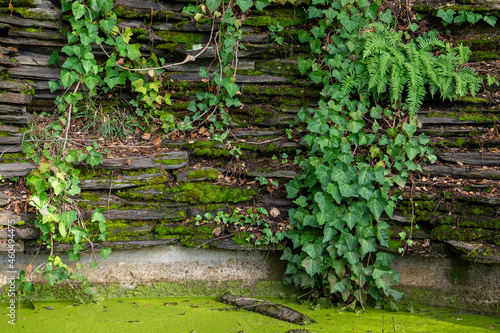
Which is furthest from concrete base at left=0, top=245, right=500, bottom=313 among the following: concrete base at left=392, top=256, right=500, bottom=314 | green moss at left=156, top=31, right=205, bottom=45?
green moss at left=156, top=31, right=205, bottom=45

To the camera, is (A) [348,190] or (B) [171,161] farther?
(B) [171,161]

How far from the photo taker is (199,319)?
320 cm

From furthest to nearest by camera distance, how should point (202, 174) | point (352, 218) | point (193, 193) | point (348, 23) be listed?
point (348, 23) → point (202, 174) → point (193, 193) → point (352, 218)

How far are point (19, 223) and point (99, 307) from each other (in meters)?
1.11

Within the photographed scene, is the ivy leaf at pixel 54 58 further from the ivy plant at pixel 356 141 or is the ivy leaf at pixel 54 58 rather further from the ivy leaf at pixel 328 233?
the ivy leaf at pixel 328 233

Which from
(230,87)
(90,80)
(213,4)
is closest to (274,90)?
(230,87)

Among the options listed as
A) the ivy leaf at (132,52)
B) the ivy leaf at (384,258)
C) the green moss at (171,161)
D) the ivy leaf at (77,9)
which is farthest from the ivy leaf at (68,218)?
the ivy leaf at (384,258)

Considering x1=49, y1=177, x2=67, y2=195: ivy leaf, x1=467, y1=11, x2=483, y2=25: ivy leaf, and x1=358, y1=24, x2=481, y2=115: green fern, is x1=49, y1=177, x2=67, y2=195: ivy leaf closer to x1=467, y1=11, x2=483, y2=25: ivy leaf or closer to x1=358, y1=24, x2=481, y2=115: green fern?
x1=358, y1=24, x2=481, y2=115: green fern

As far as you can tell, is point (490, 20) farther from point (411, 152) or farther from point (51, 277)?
point (51, 277)

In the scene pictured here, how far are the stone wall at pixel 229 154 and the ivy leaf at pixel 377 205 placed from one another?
1.04 ft

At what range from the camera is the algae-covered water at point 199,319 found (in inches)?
120

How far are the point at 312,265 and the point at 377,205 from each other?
32.9 inches

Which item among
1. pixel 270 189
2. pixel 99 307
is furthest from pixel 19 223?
pixel 270 189

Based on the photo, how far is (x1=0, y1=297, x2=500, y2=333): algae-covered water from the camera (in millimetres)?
3043
